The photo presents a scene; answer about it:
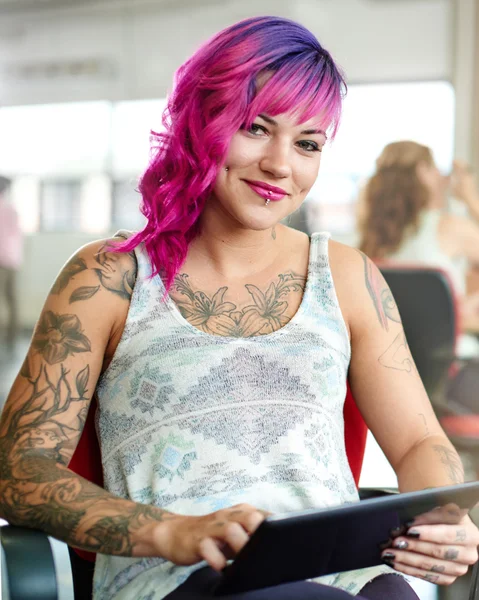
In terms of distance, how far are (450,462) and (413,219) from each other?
7.59 ft

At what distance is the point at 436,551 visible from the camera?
1050mm

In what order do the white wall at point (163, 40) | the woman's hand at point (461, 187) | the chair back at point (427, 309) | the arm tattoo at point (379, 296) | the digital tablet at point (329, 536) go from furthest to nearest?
the white wall at point (163, 40), the woman's hand at point (461, 187), the chair back at point (427, 309), the arm tattoo at point (379, 296), the digital tablet at point (329, 536)

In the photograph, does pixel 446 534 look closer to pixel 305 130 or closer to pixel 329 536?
pixel 329 536

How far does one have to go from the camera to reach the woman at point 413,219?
3393 millimetres

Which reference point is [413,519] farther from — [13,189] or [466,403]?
[13,189]

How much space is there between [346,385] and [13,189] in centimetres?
652

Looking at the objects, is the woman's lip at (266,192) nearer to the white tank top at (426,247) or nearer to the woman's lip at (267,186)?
the woman's lip at (267,186)

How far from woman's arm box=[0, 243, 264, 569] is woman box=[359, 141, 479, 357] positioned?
2.26m

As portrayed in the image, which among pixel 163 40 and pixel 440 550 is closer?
pixel 440 550

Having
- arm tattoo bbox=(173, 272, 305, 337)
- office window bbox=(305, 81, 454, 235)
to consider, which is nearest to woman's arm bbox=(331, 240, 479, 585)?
arm tattoo bbox=(173, 272, 305, 337)

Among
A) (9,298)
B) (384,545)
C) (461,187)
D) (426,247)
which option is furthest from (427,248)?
(9,298)

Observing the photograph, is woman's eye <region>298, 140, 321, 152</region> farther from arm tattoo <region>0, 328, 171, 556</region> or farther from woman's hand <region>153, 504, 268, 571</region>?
woman's hand <region>153, 504, 268, 571</region>

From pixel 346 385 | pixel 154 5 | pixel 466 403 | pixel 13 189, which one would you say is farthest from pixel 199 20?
pixel 346 385

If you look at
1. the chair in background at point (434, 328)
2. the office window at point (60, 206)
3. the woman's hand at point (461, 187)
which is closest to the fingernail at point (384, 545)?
the chair in background at point (434, 328)
